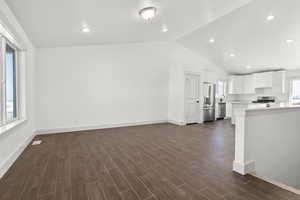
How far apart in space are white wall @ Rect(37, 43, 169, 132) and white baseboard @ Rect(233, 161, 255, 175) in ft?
14.0

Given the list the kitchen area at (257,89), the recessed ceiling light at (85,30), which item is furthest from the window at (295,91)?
Result: the recessed ceiling light at (85,30)

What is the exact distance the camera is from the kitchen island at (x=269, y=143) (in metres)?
2.46

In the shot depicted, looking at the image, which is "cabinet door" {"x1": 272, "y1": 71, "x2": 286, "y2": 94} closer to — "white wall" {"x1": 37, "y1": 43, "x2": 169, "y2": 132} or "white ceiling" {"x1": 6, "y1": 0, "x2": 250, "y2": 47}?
"white ceiling" {"x1": 6, "y1": 0, "x2": 250, "y2": 47}

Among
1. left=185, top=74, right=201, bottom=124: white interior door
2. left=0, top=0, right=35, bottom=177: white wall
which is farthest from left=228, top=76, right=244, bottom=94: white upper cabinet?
left=0, top=0, right=35, bottom=177: white wall

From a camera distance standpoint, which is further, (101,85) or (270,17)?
(101,85)

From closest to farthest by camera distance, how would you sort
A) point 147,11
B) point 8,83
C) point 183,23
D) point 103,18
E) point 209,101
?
point 8,83 → point 147,11 → point 103,18 → point 183,23 → point 209,101

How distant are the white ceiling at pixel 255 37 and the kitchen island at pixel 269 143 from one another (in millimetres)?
2322

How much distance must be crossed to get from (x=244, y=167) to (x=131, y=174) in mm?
1718

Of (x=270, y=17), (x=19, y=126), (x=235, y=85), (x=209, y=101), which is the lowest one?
(x=19, y=126)

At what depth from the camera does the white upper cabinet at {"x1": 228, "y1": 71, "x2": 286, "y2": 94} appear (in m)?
6.68

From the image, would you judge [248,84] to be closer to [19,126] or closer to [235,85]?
[235,85]

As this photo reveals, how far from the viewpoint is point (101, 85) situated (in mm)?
5605

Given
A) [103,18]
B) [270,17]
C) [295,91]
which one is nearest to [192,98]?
[270,17]

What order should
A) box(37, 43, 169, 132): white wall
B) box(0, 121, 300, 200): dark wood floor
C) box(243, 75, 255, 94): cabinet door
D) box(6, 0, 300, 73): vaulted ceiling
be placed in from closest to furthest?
box(0, 121, 300, 200): dark wood floor < box(6, 0, 300, 73): vaulted ceiling < box(37, 43, 169, 132): white wall < box(243, 75, 255, 94): cabinet door
